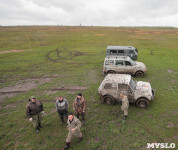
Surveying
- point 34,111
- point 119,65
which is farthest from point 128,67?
point 34,111

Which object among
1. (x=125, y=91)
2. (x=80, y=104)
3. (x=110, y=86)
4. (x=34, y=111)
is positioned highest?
(x=110, y=86)

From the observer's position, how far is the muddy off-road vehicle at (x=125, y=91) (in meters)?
7.82

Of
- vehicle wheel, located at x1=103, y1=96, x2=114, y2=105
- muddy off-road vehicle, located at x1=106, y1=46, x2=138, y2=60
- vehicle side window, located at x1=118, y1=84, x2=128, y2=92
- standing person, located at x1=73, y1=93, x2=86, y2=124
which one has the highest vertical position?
muddy off-road vehicle, located at x1=106, y1=46, x2=138, y2=60

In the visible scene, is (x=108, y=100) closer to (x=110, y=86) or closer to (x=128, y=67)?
(x=110, y=86)

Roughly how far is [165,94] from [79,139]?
755 cm

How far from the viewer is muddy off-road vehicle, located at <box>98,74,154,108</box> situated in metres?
7.82

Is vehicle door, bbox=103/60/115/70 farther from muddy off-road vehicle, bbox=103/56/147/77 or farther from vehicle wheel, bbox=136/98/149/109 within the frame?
vehicle wheel, bbox=136/98/149/109

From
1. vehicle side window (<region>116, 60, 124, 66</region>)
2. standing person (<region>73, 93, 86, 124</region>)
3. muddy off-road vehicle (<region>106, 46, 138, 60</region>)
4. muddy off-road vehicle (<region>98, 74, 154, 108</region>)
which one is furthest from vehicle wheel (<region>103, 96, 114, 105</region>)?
muddy off-road vehicle (<region>106, 46, 138, 60</region>)

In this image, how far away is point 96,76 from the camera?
13523 mm

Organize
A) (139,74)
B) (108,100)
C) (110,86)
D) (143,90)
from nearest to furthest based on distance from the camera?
(143,90) → (110,86) → (108,100) → (139,74)

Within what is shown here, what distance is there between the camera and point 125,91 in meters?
7.95

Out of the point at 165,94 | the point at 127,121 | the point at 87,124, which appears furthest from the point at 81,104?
the point at 165,94

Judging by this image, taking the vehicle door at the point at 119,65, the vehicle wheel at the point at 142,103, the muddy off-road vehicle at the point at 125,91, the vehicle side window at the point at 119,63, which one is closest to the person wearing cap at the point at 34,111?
the muddy off-road vehicle at the point at 125,91

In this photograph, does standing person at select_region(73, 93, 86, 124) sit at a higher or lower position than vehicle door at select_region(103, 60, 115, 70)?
lower
